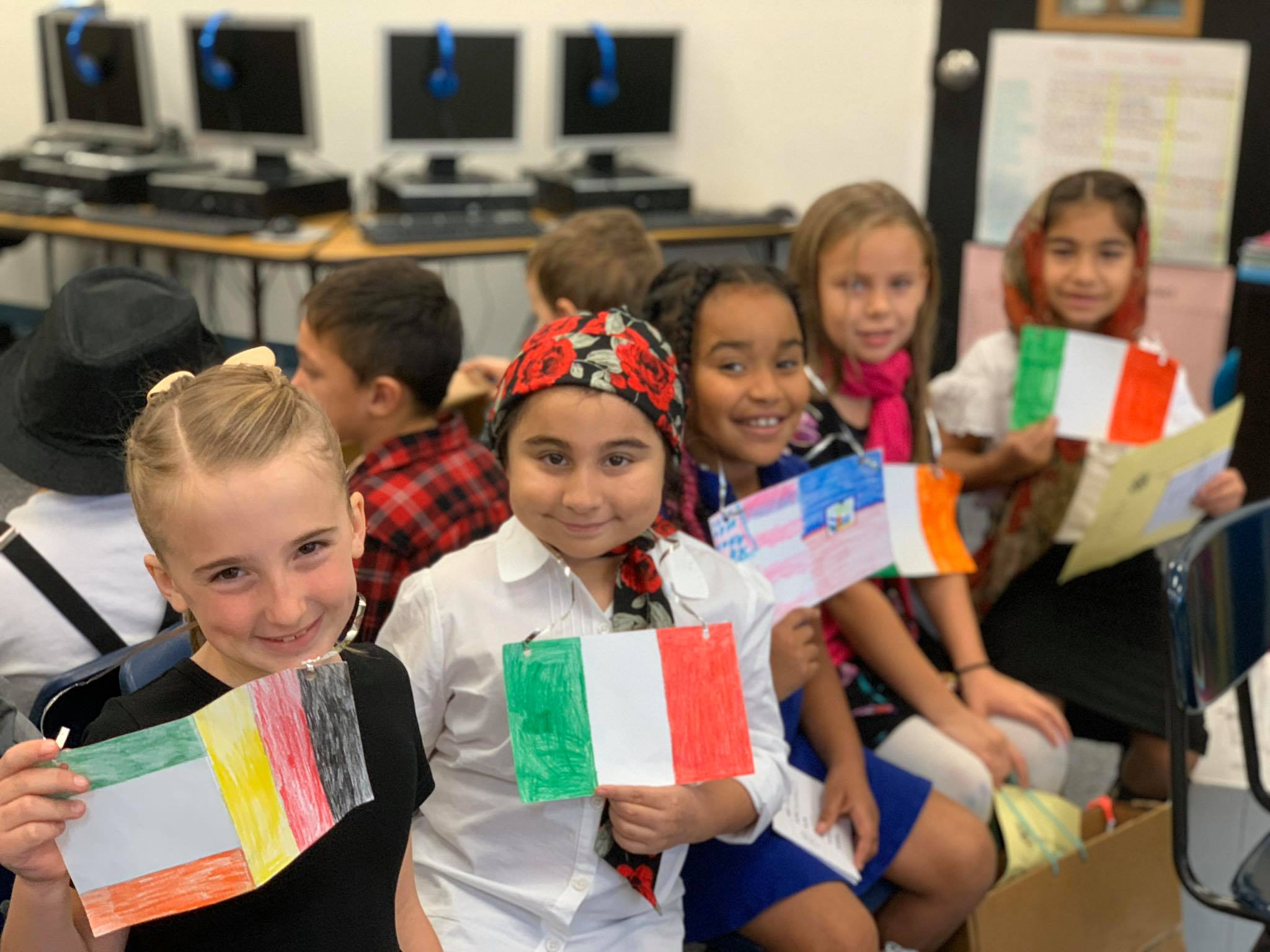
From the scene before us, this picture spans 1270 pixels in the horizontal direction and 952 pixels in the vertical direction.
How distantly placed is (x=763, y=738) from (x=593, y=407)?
0.42 meters

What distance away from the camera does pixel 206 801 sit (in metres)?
0.88

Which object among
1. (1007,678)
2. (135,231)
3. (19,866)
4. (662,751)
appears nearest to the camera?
(19,866)

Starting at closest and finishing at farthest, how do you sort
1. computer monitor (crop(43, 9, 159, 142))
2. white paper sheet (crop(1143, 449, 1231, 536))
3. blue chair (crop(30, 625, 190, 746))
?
blue chair (crop(30, 625, 190, 746)) < white paper sheet (crop(1143, 449, 1231, 536)) < computer monitor (crop(43, 9, 159, 142))

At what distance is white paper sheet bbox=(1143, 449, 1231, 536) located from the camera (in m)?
2.10

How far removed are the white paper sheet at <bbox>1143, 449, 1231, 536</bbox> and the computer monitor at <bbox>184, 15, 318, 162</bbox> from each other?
9.57 ft

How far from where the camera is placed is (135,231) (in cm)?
385

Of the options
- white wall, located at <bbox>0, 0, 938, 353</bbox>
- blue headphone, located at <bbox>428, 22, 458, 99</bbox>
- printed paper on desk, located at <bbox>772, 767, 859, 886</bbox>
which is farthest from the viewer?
white wall, located at <bbox>0, 0, 938, 353</bbox>

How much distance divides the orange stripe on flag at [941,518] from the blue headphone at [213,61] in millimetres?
3040

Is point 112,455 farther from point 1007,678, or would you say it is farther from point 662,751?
point 1007,678

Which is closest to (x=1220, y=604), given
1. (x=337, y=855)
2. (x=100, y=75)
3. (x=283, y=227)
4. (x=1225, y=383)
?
(x=337, y=855)

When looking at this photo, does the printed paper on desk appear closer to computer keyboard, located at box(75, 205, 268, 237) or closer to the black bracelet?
the black bracelet

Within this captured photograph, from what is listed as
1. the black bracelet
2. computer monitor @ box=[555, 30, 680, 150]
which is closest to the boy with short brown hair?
the black bracelet

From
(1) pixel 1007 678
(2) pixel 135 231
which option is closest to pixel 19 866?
(1) pixel 1007 678

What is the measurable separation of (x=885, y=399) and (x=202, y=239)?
244 cm
